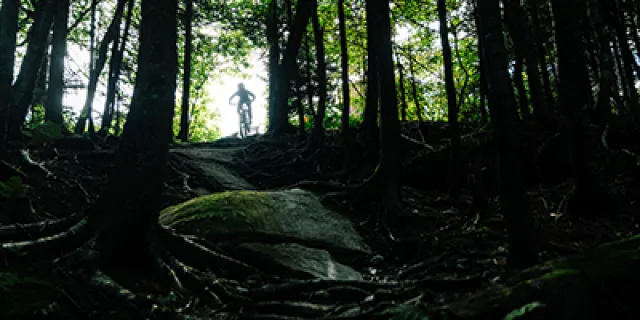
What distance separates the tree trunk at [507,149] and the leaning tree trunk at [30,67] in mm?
7073

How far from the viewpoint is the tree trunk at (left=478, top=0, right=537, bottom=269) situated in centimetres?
367

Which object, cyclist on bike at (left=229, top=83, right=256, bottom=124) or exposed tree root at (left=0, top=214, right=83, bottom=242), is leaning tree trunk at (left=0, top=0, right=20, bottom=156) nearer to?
exposed tree root at (left=0, top=214, right=83, bottom=242)

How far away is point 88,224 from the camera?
412 centimetres

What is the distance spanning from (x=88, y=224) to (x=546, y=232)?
506cm

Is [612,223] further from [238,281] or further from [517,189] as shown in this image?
[238,281]

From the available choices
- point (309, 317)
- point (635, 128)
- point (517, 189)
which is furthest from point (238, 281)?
point (635, 128)

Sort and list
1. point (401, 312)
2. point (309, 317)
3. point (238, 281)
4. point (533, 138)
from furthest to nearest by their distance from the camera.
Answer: point (533, 138) < point (238, 281) < point (309, 317) < point (401, 312)

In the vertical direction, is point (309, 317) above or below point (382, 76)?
below

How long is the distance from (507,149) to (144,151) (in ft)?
10.4

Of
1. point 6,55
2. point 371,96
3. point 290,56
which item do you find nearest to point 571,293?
point 6,55

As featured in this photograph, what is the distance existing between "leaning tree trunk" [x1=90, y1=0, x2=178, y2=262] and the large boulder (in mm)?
1206

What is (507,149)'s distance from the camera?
374 cm

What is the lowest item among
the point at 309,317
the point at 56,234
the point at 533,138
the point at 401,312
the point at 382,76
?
the point at 309,317

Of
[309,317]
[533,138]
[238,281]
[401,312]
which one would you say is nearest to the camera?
[401,312]
